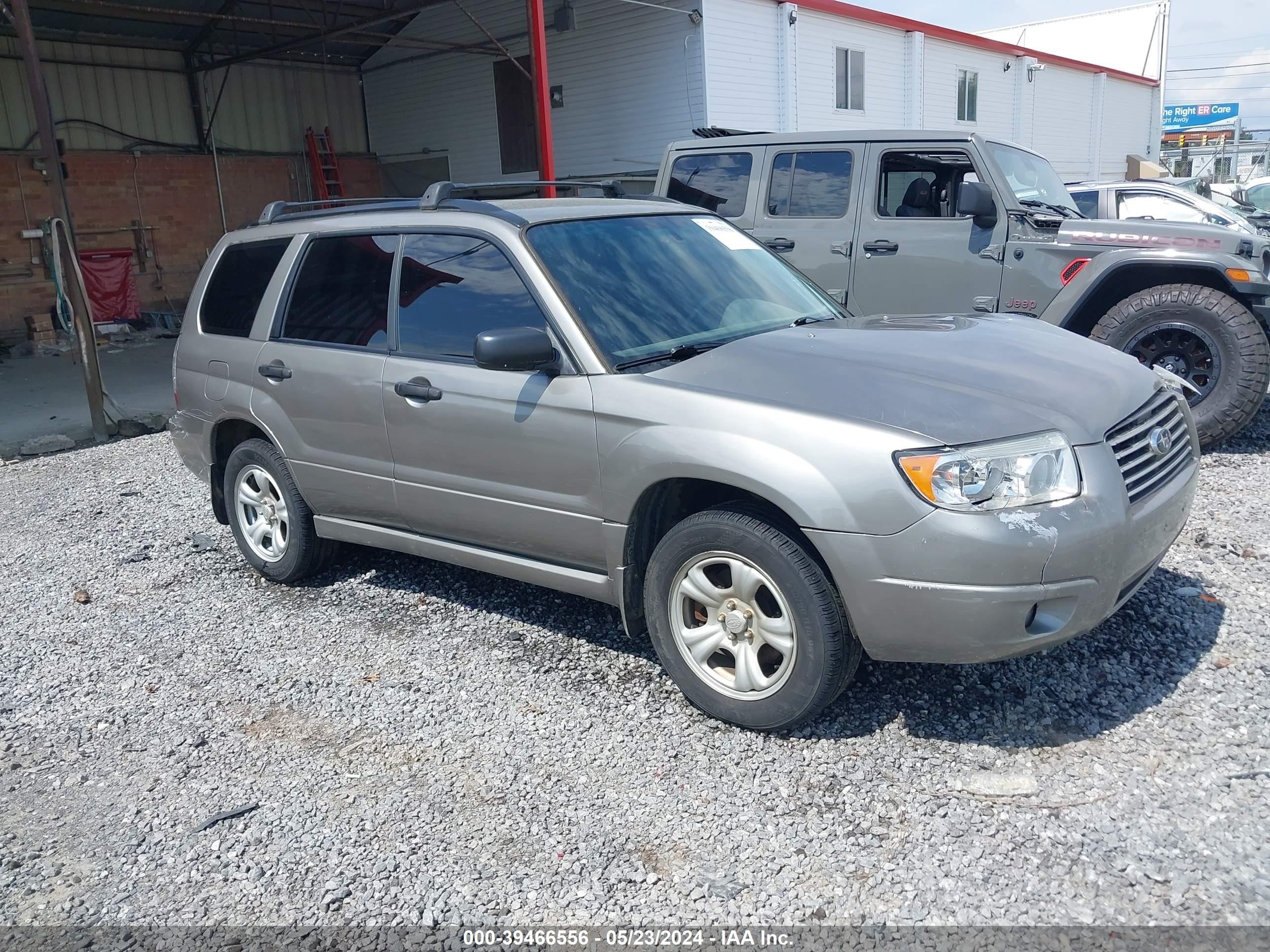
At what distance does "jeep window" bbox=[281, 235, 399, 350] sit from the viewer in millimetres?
4426

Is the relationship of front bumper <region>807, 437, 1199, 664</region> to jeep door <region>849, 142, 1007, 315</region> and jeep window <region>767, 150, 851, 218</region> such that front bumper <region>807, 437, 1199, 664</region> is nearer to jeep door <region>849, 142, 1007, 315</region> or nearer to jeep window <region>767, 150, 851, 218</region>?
jeep door <region>849, 142, 1007, 315</region>

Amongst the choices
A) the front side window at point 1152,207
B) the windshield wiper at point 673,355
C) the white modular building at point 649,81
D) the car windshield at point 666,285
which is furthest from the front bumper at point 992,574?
the white modular building at point 649,81

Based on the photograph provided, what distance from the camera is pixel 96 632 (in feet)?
15.9

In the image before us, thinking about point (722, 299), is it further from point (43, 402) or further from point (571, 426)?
point (43, 402)

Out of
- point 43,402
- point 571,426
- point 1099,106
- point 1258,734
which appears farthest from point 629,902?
point 1099,106

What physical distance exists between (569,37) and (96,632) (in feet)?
55.0

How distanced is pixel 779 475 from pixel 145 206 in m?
19.1

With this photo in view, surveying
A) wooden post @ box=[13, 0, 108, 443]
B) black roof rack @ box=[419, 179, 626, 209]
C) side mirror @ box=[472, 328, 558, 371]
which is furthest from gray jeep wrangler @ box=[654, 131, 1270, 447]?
wooden post @ box=[13, 0, 108, 443]

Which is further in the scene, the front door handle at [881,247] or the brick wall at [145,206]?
the brick wall at [145,206]

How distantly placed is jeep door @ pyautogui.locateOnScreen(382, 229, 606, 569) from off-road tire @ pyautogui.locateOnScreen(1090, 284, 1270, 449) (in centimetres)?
420

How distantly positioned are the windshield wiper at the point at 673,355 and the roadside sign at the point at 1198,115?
6960 centimetres

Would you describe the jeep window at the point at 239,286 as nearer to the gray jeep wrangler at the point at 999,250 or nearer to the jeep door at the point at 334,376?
the jeep door at the point at 334,376

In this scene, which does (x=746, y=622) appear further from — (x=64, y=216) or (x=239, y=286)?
(x=64, y=216)

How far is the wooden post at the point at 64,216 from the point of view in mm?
9070
